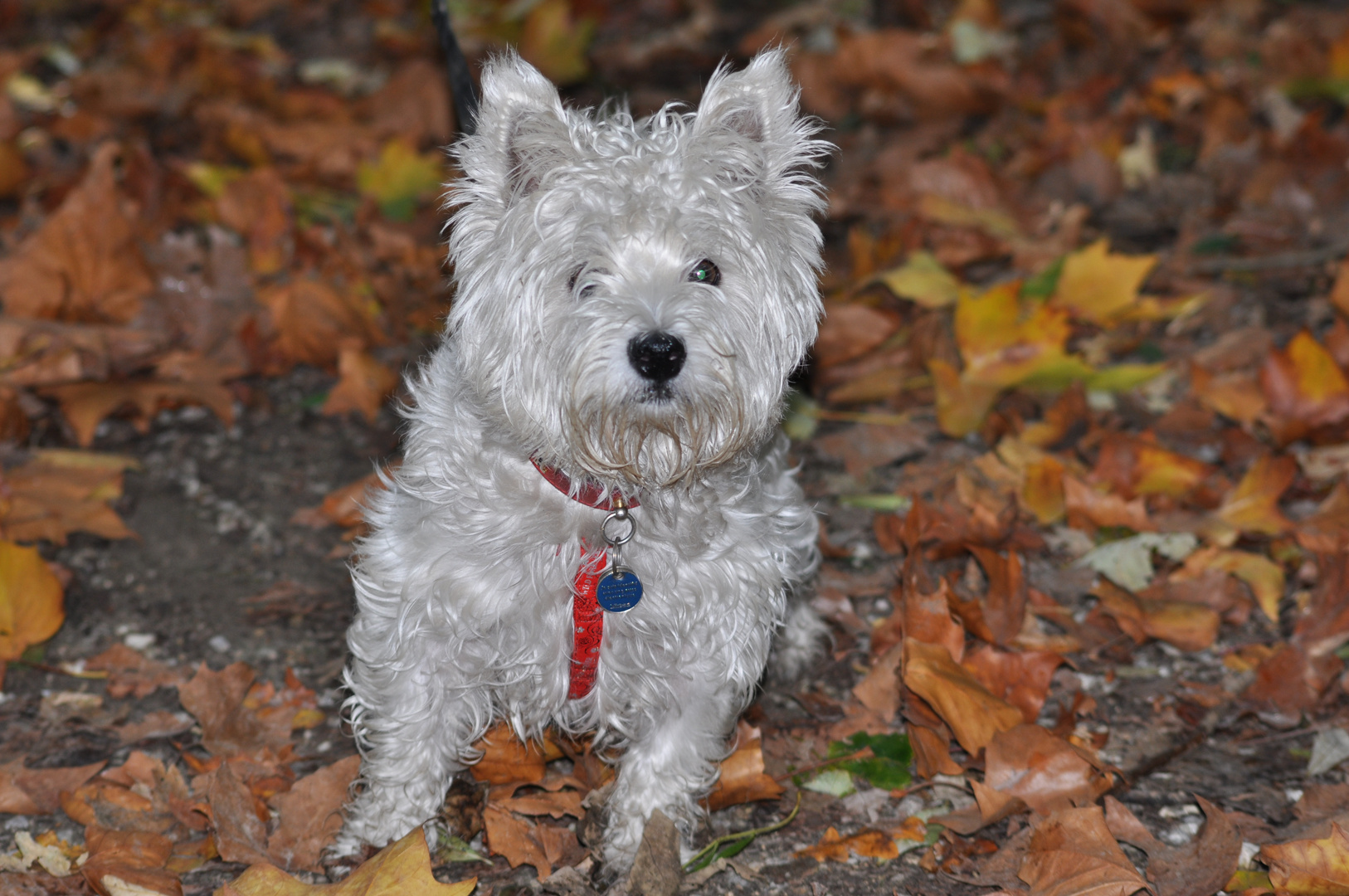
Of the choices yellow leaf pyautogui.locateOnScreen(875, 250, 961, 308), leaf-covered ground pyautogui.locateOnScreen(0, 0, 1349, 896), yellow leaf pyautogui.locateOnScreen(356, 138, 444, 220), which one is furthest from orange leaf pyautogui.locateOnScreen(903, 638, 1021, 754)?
yellow leaf pyautogui.locateOnScreen(356, 138, 444, 220)

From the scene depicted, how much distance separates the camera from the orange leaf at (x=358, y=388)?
5703 millimetres

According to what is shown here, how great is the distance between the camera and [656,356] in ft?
10.3

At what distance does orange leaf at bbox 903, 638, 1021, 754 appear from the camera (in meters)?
3.89

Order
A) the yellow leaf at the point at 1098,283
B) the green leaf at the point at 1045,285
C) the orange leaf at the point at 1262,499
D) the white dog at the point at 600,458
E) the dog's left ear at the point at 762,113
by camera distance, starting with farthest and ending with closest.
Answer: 1. the green leaf at the point at 1045,285
2. the yellow leaf at the point at 1098,283
3. the orange leaf at the point at 1262,499
4. the dog's left ear at the point at 762,113
5. the white dog at the point at 600,458

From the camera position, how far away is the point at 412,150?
762 cm

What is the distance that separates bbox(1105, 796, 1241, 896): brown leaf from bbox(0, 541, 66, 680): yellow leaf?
3444mm

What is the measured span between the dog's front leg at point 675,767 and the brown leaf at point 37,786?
1591 millimetres

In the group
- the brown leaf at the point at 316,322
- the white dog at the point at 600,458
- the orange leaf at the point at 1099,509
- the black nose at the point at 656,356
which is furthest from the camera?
the brown leaf at the point at 316,322

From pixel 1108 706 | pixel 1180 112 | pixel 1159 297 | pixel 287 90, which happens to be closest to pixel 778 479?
pixel 1108 706

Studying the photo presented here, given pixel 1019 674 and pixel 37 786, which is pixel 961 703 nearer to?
pixel 1019 674

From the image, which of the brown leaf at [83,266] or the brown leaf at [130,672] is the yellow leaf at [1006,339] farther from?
the brown leaf at [83,266]

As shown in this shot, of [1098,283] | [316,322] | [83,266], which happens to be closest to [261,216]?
[83,266]

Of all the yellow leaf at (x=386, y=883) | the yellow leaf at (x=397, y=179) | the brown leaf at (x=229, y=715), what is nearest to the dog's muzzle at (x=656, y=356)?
the yellow leaf at (x=386, y=883)

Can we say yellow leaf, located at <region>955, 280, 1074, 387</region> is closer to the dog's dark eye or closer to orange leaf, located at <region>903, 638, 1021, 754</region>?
orange leaf, located at <region>903, 638, 1021, 754</region>
